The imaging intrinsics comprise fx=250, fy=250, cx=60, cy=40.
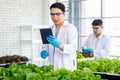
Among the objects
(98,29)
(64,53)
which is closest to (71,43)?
(64,53)

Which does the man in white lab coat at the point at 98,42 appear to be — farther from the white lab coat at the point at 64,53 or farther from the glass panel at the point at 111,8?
the glass panel at the point at 111,8

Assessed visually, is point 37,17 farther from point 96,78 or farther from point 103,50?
point 96,78

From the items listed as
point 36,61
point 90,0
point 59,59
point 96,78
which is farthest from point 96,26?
point 36,61

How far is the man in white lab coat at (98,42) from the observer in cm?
390

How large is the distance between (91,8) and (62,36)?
394cm

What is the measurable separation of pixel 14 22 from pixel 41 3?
1.10 metres

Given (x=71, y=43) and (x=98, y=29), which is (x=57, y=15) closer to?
(x=71, y=43)

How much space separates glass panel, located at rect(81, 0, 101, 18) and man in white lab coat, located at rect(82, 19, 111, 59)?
230cm

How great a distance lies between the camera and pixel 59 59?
9.75 ft

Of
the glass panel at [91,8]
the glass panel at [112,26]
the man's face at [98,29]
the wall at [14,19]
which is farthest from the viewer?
the wall at [14,19]

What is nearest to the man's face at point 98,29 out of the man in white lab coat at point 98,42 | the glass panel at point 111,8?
the man in white lab coat at point 98,42

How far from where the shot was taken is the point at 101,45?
13.5 ft

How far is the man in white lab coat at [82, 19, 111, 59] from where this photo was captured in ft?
12.8

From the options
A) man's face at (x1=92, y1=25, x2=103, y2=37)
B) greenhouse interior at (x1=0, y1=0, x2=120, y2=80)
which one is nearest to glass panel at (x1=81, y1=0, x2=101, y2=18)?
greenhouse interior at (x1=0, y1=0, x2=120, y2=80)
